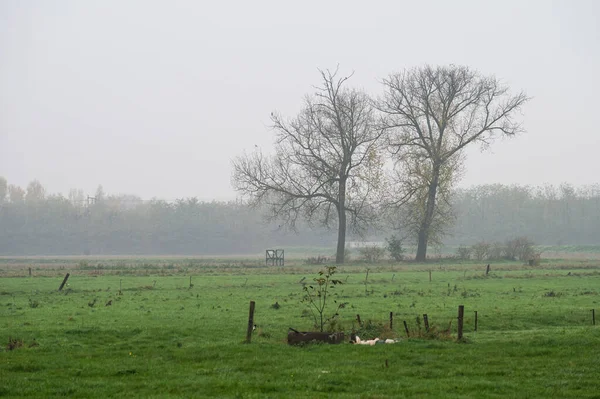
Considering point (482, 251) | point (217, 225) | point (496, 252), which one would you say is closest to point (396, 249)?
point (482, 251)

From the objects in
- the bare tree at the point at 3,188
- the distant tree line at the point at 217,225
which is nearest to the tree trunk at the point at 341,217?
the distant tree line at the point at 217,225

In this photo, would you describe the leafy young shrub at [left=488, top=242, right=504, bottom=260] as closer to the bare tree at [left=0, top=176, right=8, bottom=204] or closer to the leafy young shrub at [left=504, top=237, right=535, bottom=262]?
the leafy young shrub at [left=504, top=237, right=535, bottom=262]

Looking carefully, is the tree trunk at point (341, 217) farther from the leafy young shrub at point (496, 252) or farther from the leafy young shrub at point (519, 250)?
the leafy young shrub at point (519, 250)

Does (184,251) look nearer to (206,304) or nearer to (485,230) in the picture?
(485,230)

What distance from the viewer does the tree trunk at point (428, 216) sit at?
233 ft

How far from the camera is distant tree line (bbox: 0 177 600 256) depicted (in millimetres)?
142250

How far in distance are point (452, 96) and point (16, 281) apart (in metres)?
46.0

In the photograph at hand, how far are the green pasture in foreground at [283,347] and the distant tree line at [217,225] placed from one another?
106483 mm

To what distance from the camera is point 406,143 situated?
233 feet

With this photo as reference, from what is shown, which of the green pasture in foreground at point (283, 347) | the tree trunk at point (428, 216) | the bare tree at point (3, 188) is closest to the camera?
the green pasture in foreground at point (283, 347)

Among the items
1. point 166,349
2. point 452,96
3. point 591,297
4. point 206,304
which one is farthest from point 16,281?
point 452,96

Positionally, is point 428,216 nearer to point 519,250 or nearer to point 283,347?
point 519,250

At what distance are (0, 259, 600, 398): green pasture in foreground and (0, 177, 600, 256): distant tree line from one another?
349 ft

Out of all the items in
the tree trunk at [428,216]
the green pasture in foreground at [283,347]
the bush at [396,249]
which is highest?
the tree trunk at [428,216]
